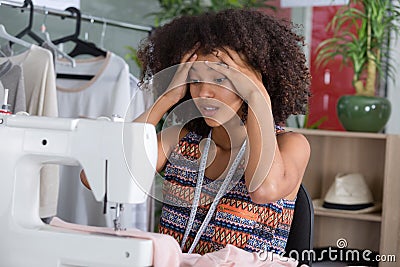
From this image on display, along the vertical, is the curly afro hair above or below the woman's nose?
above

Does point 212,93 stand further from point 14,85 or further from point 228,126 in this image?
point 14,85

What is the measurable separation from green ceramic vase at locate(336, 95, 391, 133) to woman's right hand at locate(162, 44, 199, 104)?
1.46 m

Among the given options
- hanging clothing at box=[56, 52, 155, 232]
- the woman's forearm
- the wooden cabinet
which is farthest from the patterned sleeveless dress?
the wooden cabinet

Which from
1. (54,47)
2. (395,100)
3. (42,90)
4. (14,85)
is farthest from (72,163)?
(395,100)

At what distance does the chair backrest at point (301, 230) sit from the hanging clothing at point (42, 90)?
37.0 inches

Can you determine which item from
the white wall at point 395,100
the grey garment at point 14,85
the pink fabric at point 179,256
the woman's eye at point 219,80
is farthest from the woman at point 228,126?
the white wall at point 395,100

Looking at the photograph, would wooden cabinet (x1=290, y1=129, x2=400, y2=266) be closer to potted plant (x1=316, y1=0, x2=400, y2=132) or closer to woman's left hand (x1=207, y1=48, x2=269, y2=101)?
potted plant (x1=316, y1=0, x2=400, y2=132)

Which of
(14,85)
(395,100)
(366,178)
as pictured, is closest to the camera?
(14,85)

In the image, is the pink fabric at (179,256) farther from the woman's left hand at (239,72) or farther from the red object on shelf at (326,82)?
the red object on shelf at (326,82)

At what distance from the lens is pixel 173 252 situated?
130 cm

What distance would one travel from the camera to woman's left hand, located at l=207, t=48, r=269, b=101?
1.52m

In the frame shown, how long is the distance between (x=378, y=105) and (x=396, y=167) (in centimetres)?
27

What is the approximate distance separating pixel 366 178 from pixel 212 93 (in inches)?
71.1

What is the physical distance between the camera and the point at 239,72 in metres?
1.53
